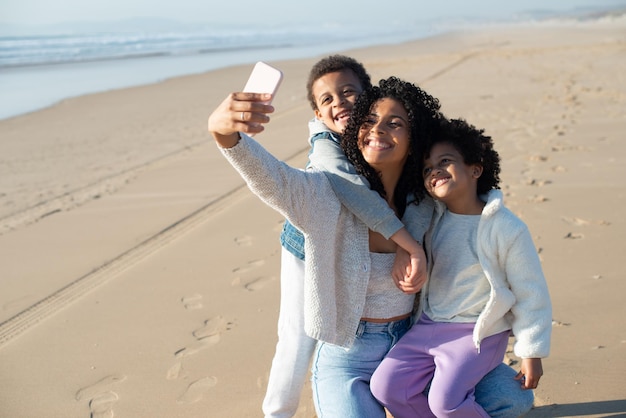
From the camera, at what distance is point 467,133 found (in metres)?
2.58

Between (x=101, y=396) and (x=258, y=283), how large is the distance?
1.49 m

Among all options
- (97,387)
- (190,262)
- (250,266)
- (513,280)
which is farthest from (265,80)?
(190,262)

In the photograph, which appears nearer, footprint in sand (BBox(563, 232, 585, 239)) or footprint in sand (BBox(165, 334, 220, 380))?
footprint in sand (BBox(165, 334, 220, 380))

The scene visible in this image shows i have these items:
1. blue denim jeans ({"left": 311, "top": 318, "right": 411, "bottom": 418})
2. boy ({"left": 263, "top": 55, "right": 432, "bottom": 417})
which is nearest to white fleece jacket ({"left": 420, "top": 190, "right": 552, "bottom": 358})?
boy ({"left": 263, "top": 55, "right": 432, "bottom": 417})

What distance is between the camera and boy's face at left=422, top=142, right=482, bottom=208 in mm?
2537

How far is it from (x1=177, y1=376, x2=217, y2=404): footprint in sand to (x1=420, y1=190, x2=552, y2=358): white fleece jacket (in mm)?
1564

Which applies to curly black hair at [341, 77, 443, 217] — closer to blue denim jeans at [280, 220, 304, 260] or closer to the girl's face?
the girl's face

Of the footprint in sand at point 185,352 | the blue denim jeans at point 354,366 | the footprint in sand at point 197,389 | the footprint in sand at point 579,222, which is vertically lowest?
the footprint in sand at point 197,389

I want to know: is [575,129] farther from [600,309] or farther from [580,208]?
[600,309]

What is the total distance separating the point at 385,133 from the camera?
2527 millimetres

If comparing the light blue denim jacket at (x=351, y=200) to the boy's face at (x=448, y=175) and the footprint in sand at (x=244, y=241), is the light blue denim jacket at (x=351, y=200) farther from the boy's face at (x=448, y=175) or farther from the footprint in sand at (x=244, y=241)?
the footprint in sand at (x=244, y=241)

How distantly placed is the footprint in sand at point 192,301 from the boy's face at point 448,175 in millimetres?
2213

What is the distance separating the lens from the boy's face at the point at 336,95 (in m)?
2.95

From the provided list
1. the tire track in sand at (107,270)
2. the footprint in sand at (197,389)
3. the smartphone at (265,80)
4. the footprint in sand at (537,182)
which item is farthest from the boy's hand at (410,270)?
the footprint in sand at (537,182)
